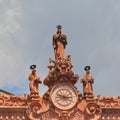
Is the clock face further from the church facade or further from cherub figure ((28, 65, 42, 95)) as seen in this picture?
cherub figure ((28, 65, 42, 95))

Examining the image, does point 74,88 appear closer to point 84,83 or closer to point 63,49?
point 84,83

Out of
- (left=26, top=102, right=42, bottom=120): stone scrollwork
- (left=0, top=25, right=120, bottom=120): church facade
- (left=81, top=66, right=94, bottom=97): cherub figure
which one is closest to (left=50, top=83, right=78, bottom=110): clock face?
(left=0, top=25, right=120, bottom=120): church facade

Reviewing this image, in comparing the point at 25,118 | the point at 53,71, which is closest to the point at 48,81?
the point at 53,71

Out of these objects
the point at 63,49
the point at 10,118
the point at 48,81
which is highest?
→ the point at 63,49

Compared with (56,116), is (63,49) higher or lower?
higher

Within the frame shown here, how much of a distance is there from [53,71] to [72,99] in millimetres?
1823

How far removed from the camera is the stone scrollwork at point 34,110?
90.7 feet

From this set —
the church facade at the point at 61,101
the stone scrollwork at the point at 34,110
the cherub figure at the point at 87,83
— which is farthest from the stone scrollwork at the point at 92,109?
the stone scrollwork at the point at 34,110

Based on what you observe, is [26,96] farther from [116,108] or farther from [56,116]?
[116,108]

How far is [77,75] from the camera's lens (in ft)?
94.6

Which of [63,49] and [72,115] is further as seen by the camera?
[63,49]

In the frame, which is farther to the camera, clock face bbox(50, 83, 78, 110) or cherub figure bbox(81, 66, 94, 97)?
cherub figure bbox(81, 66, 94, 97)

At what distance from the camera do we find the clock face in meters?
28.2

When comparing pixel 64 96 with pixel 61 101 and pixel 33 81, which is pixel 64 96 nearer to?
pixel 61 101
